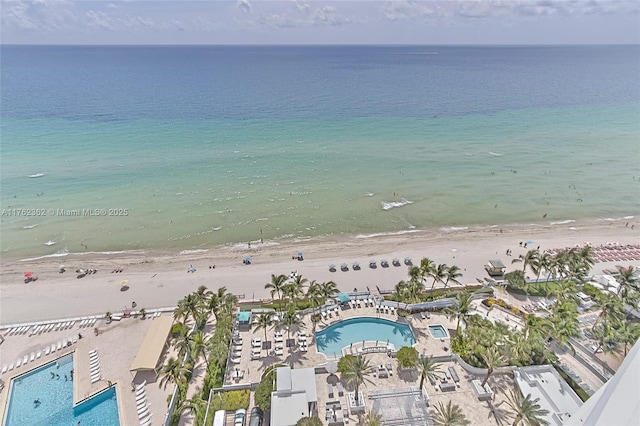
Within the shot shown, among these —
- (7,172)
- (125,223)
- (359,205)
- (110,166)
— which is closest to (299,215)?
(359,205)

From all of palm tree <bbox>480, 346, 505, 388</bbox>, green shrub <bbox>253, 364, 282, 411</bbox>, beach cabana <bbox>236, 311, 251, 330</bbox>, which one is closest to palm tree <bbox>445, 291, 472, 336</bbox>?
palm tree <bbox>480, 346, 505, 388</bbox>

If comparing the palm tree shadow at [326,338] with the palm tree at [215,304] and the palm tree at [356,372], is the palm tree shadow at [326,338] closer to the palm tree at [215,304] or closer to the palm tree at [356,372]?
the palm tree at [356,372]

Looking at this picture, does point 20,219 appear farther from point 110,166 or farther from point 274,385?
point 274,385

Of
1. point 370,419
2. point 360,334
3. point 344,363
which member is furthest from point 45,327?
point 370,419

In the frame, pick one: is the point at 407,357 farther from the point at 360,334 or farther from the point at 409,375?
the point at 360,334

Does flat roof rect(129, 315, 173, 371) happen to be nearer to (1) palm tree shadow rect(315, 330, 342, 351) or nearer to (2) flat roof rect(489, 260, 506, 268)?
(1) palm tree shadow rect(315, 330, 342, 351)

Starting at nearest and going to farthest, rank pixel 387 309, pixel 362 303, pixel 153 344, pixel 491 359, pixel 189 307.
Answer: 1. pixel 491 359
2. pixel 153 344
3. pixel 189 307
4. pixel 387 309
5. pixel 362 303
